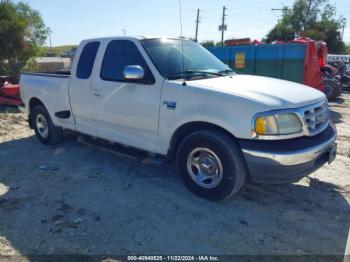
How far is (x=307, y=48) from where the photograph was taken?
10742mm

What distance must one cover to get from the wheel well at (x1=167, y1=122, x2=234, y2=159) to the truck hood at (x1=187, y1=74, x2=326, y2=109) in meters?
0.44

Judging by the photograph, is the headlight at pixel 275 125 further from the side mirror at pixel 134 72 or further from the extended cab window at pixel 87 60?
the extended cab window at pixel 87 60

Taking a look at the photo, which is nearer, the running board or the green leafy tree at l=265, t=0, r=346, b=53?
the running board

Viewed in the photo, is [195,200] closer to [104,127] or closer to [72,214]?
[72,214]

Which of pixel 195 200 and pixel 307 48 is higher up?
pixel 307 48

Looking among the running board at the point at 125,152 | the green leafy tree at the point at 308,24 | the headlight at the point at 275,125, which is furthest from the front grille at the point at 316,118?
the green leafy tree at the point at 308,24

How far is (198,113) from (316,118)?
4.43 ft

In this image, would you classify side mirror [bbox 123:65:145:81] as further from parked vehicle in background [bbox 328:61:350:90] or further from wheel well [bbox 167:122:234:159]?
parked vehicle in background [bbox 328:61:350:90]

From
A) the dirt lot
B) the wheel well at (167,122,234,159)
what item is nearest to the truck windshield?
the wheel well at (167,122,234,159)

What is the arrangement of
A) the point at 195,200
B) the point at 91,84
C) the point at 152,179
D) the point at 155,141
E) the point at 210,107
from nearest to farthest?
the point at 210,107, the point at 195,200, the point at 155,141, the point at 152,179, the point at 91,84

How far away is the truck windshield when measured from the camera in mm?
4586

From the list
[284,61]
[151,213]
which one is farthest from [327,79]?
[151,213]

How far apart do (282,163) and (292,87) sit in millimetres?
1166

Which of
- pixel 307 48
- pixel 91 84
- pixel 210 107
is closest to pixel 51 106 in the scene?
pixel 91 84
